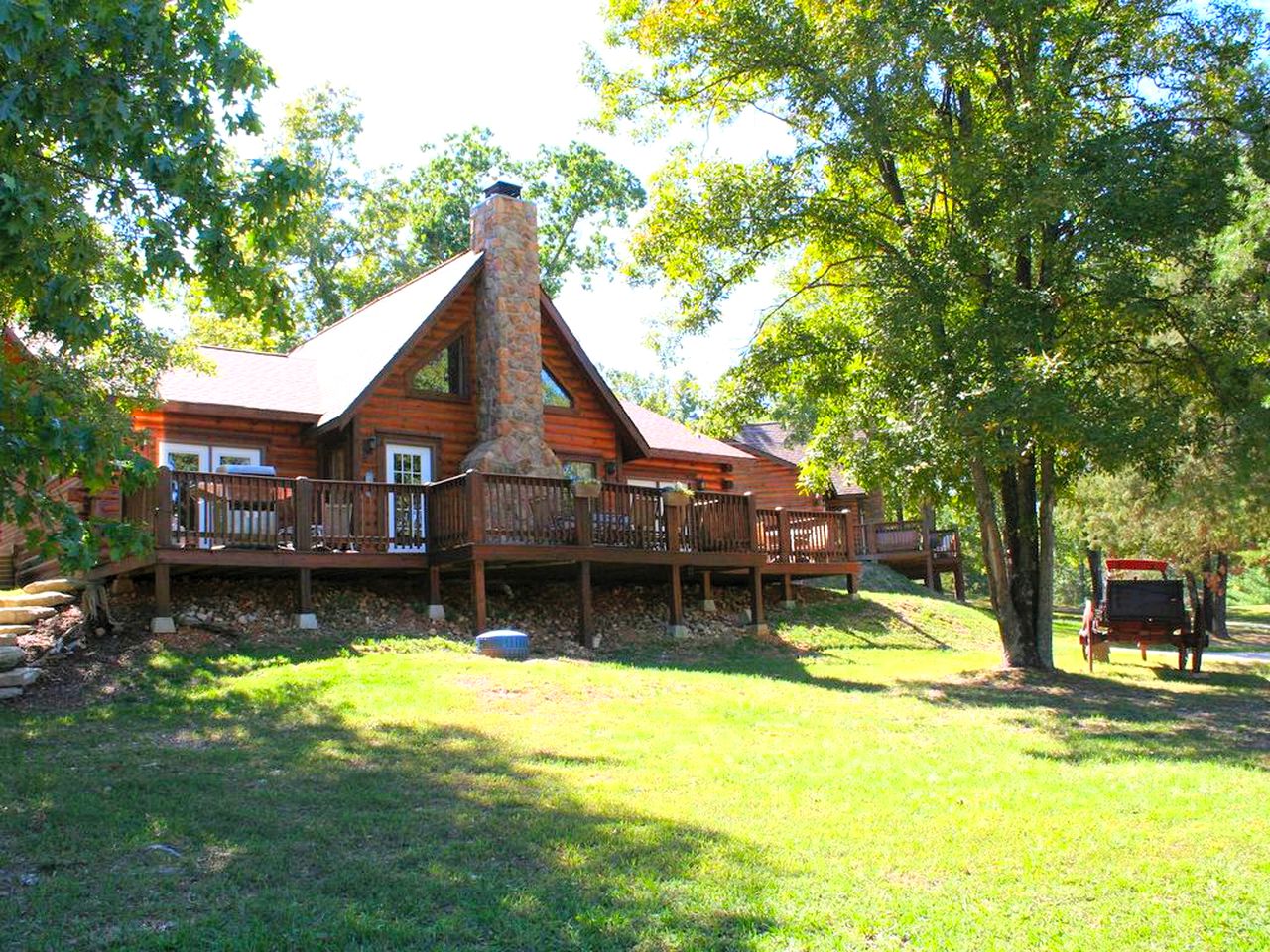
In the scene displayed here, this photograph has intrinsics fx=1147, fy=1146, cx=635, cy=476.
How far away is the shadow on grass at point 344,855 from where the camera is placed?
18.2 ft

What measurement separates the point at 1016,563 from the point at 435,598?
28.6 feet

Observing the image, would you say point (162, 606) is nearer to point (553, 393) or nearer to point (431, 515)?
point (431, 515)

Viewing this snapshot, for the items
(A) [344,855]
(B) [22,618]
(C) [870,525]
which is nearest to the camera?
(A) [344,855]

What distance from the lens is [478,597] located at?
16.4 meters

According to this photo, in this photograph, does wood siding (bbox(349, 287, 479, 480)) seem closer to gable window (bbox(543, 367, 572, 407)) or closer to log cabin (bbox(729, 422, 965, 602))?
gable window (bbox(543, 367, 572, 407))

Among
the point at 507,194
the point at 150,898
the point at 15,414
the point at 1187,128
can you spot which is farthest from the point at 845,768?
the point at 507,194

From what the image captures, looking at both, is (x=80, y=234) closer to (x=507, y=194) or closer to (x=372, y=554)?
(x=372, y=554)

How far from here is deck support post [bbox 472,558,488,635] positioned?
1630cm

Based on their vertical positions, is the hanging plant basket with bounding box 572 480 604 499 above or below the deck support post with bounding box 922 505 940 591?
above

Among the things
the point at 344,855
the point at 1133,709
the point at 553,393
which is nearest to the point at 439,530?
the point at 553,393

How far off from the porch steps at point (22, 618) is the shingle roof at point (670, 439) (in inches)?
462

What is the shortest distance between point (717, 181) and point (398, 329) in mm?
6848

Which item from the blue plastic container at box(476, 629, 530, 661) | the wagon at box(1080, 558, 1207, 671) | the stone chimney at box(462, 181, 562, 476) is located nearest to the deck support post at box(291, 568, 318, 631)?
the blue plastic container at box(476, 629, 530, 661)

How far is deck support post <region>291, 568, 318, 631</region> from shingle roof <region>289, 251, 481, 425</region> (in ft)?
11.8
